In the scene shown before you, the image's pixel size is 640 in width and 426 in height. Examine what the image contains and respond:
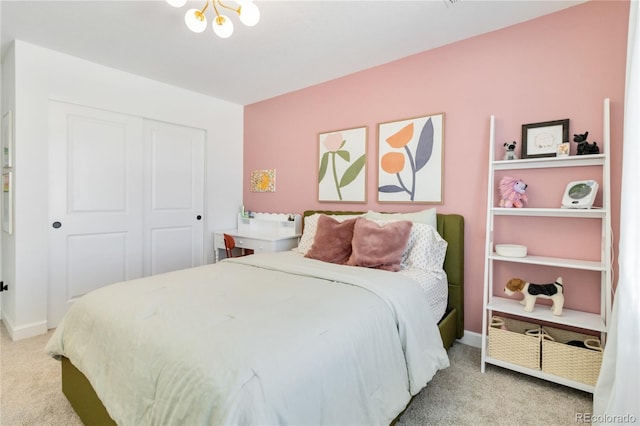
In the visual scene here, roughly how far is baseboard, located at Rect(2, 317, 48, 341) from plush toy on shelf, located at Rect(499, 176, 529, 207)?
12.8ft

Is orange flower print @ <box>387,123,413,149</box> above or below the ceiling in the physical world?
below

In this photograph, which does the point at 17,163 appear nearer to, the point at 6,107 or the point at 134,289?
the point at 6,107

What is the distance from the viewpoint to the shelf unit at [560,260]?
1.78m

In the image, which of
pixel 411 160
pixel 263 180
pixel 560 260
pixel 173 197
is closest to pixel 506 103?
pixel 411 160

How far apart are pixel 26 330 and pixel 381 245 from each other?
3018 mm

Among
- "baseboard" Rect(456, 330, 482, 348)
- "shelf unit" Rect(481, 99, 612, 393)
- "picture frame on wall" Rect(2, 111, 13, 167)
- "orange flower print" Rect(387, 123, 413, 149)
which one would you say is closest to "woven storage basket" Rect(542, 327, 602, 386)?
"shelf unit" Rect(481, 99, 612, 393)

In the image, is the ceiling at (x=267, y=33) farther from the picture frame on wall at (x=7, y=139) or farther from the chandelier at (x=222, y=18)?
the picture frame on wall at (x=7, y=139)

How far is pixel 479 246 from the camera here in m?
2.45

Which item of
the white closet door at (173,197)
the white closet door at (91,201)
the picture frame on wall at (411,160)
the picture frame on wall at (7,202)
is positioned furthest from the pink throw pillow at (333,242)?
the picture frame on wall at (7,202)

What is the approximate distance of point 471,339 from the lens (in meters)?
2.47

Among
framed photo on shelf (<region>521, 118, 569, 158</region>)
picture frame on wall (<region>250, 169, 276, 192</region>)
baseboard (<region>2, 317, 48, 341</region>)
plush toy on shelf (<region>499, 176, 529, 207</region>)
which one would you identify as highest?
framed photo on shelf (<region>521, 118, 569, 158</region>)

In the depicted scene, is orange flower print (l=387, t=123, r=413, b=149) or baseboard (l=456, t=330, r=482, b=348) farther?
orange flower print (l=387, t=123, r=413, b=149)

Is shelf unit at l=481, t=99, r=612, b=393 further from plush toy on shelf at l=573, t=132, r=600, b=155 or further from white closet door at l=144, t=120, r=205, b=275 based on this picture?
white closet door at l=144, t=120, r=205, b=275

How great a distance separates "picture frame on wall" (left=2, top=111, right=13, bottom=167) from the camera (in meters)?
2.56
